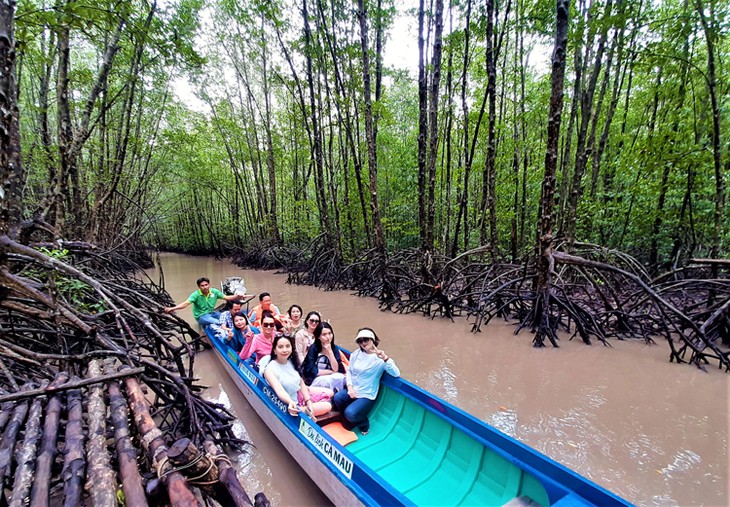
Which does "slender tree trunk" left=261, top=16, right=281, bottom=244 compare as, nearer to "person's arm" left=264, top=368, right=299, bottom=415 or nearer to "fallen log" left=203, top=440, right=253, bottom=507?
"person's arm" left=264, top=368, right=299, bottom=415

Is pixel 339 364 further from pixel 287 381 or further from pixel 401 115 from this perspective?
pixel 401 115

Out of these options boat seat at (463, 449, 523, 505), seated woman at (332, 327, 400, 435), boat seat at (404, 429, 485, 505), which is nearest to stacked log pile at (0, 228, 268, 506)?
seated woman at (332, 327, 400, 435)

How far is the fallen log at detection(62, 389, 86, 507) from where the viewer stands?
1435mm

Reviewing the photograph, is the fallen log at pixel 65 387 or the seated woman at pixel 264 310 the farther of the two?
the seated woman at pixel 264 310

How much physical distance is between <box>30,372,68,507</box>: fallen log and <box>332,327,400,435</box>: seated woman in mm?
2233

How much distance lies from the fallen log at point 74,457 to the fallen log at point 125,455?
15 cm

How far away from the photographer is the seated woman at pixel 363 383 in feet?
11.0

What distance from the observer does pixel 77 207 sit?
7.41 meters

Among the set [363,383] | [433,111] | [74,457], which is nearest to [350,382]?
[363,383]

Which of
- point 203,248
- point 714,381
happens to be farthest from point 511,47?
point 203,248

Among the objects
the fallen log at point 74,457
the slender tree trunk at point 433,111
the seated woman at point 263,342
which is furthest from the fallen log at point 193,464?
the slender tree trunk at point 433,111

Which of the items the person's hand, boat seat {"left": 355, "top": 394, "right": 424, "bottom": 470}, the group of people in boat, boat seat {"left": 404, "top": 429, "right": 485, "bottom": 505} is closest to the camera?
boat seat {"left": 404, "top": 429, "right": 485, "bottom": 505}

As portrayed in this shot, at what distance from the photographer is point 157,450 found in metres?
1.72

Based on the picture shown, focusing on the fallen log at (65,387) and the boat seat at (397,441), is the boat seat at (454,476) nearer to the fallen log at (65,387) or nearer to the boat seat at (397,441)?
the boat seat at (397,441)
